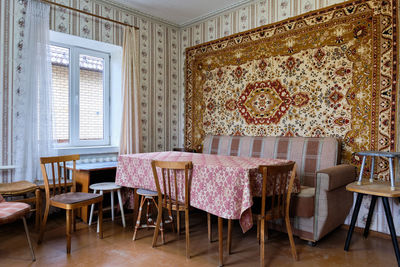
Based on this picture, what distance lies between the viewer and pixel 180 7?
14.6 ft

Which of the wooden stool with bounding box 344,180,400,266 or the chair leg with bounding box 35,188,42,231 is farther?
the chair leg with bounding box 35,188,42,231

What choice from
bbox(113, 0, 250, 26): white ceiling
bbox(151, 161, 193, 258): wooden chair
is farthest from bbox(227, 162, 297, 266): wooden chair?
bbox(113, 0, 250, 26): white ceiling

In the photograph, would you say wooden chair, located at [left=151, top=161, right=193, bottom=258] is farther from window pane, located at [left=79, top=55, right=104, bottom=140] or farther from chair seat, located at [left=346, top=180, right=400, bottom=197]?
window pane, located at [left=79, top=55, right=104, bottom=140]

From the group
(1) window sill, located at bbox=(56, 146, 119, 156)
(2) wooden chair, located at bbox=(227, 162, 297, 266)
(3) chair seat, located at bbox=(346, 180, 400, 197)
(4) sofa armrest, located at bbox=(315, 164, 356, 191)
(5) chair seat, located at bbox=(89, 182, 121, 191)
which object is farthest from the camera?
(1) window sill, located at bbox=(56, 146, 119, 156)

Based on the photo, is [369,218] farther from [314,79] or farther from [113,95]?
[113,95]

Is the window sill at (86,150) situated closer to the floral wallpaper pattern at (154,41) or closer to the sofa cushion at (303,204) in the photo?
the floral wallpaper pattern at (154,41)

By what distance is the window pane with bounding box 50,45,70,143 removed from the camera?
3.96 m

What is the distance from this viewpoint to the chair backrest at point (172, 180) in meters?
2.38

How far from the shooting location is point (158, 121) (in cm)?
493

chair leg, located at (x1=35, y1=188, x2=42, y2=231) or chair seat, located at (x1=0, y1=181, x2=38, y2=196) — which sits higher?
chair seat, located at (x1=0, y1=181, x2=38, y2=196)

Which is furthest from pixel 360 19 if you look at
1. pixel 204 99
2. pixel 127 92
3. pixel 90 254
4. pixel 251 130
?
pixel 90 254

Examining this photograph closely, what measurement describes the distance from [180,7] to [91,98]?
1.97 meters

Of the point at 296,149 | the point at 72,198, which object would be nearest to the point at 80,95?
the point at 72,198

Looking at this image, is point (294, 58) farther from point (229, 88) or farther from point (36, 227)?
point (36, 227)
